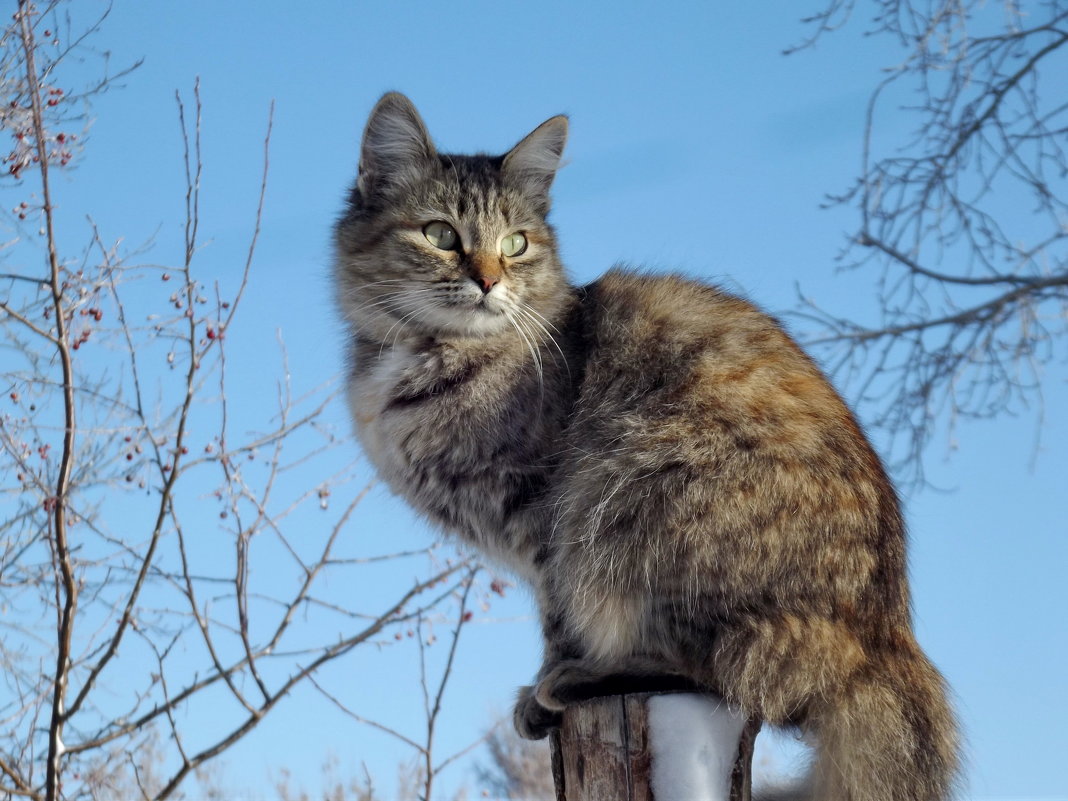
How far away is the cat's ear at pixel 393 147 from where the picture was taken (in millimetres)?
3340

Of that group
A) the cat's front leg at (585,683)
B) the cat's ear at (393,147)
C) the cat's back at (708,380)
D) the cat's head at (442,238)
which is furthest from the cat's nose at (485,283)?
the cat's front leg at (585,683)

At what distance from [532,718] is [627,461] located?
29.6 inches

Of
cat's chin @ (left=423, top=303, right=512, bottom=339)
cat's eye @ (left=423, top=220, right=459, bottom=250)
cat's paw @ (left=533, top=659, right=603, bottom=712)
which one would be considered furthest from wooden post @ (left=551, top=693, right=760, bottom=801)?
cat's eye @ (left=423, top=220, right=459, bottom=250)

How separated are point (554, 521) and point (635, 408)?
38cm

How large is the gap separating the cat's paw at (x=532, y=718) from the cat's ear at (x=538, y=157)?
168 centimetres

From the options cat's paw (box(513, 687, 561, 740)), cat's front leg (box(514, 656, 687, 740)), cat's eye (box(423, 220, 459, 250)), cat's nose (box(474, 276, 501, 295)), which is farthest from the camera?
cat's eye (box(423, 220, 459, 250))

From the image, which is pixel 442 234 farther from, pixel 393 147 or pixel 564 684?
pixel 564 684

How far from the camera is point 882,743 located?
7.92ft

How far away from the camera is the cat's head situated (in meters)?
3.13

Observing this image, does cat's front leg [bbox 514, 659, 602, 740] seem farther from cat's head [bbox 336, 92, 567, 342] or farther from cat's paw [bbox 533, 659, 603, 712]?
cat's head [bbox 336, 92, 567, 342]

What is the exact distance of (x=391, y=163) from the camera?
3.38 m

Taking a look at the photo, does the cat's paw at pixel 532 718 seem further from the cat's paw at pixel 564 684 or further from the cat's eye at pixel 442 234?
the cat's eye at pixel 442 234

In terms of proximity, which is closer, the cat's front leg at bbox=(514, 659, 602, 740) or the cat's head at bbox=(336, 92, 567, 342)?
the cat's front leg at bbox=(514, 659, 602, 740)

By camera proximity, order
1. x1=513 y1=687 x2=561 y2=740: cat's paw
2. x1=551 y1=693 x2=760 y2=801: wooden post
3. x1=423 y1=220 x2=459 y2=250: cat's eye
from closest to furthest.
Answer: x1=551 y1=693 x2=760 y2=801: wooden post < x1=513 y1=687 x2=561 y2=740: cat's paw < x1=423 y1=220 x2=459 y2=250: cat's eye
